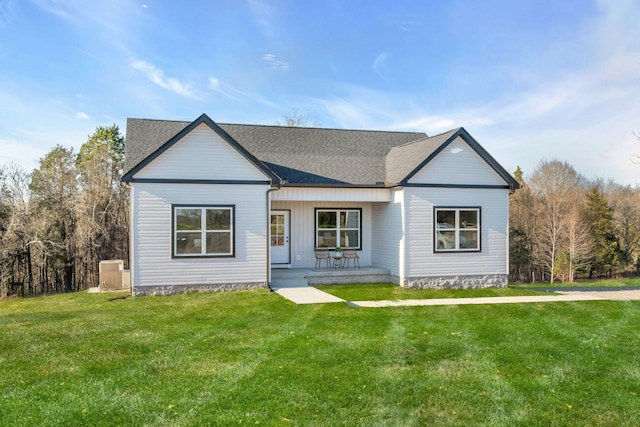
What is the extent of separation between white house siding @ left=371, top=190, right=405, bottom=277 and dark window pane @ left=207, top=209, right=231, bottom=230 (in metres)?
5.32

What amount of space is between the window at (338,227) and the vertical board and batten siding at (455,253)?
8.73 feet

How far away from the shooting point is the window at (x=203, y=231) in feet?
43.4

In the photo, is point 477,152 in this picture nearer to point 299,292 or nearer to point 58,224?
point 299,292

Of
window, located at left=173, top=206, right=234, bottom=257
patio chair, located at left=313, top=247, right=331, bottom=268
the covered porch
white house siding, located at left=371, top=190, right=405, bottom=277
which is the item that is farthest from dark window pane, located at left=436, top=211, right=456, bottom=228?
window, located at left=173, top=206, right=234, bottom=257

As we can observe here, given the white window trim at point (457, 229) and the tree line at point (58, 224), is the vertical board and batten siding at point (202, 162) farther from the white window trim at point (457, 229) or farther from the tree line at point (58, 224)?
the tree line at point (58, 224)

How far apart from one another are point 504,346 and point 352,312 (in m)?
3.46

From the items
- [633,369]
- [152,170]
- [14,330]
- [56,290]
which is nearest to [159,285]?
[152,170]

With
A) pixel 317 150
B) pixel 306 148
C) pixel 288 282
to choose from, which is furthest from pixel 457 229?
pixel 306 148

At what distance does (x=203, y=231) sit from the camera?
13352mm

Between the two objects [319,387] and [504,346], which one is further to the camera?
[504,346]

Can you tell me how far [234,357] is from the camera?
6852 millimetres

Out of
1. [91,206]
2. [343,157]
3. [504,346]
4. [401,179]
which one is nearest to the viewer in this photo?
[504,346]

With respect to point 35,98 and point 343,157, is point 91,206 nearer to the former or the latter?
point 35,98

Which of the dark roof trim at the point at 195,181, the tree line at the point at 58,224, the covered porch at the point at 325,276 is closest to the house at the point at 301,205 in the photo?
the dark roof trim at the point at 195,181
